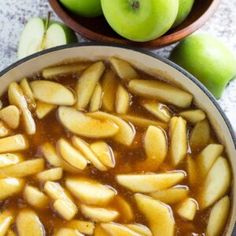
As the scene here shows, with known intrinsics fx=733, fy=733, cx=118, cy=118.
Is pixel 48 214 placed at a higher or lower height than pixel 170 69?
lower

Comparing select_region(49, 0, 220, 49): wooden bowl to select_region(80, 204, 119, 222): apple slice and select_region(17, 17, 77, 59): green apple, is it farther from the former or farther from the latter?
select_region(80, 204, 119, 222): apple slice

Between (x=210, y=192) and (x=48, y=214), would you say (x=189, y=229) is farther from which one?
(x=48, y=214)

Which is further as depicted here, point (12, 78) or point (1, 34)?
point (1, 34)

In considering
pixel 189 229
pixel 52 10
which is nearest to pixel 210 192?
pixel 189 229

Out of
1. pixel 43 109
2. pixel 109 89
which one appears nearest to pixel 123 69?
pixel 109 89

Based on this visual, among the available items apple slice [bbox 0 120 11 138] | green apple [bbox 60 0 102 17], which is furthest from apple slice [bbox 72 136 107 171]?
green apple [bbox 60 0 102 17]

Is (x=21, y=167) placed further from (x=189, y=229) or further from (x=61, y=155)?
(x=189, y=229)
